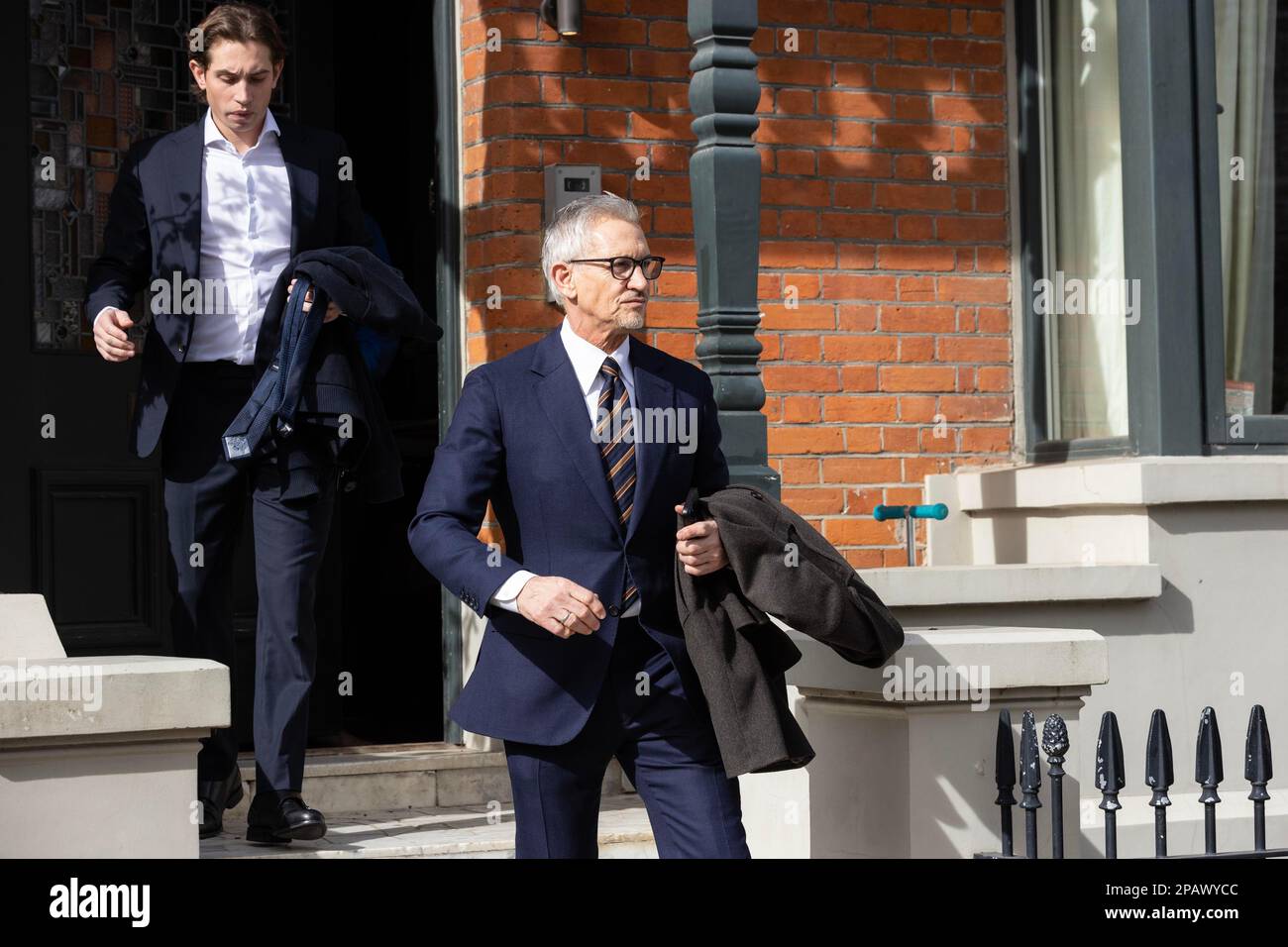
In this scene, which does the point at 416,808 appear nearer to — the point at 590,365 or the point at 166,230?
the point at 166,230

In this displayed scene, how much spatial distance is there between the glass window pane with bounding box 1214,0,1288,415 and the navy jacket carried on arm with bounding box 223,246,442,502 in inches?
126

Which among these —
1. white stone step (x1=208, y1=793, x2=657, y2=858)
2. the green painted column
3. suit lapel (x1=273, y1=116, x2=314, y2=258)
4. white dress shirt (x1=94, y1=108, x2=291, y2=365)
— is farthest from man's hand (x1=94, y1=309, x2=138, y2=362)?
the green painted column

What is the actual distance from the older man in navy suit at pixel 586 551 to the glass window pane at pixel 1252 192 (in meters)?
3.69

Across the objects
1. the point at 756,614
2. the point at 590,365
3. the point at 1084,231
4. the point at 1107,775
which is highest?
the point at 1084,231

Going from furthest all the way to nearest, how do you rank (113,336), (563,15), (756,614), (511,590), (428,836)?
(563,15), (428,836), (113,336), (756,614), (511,590)

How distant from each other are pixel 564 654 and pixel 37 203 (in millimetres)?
3849

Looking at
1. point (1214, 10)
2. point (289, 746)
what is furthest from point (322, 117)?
point (1214, 10)

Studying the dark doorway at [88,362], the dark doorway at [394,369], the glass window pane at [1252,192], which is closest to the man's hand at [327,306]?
the dark doorway at [88,362]

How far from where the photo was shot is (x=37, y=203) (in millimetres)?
6793

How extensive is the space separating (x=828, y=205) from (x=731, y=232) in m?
1.80

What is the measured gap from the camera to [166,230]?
5504 mm

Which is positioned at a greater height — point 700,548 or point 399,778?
point 700,548

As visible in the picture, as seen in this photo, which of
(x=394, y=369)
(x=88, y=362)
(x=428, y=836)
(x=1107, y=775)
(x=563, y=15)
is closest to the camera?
(x=1107, y=775)

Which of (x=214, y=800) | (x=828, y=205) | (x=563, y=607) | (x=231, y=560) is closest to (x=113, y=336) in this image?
(x=231, y=560)
